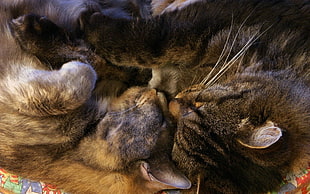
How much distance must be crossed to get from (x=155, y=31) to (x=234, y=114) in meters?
0.49

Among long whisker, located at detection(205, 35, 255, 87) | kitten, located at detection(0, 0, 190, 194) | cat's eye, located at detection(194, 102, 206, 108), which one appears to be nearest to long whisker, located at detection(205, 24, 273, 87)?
long whisker, located at detection(205, 35, 255, 87)

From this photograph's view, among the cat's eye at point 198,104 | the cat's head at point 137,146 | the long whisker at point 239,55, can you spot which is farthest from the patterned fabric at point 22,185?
the long whisker at point 239,55

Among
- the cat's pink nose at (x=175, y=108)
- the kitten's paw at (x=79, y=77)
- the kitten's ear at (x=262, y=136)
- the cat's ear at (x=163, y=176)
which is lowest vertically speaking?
the cat's ear at (x=163, y=176)

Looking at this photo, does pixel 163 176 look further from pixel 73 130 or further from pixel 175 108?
pixel 73 130

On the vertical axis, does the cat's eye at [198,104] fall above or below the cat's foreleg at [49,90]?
above

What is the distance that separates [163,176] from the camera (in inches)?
52.5

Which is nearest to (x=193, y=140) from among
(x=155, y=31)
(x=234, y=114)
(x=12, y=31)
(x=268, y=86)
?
(x=234, y=114)

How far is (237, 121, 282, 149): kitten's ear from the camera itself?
3.71ft

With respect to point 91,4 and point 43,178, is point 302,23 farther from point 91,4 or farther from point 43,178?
point 43,178

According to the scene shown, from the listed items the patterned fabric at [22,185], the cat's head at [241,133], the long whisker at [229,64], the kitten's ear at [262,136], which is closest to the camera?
the kitten's ear at [262,136]

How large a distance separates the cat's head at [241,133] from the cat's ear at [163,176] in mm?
59

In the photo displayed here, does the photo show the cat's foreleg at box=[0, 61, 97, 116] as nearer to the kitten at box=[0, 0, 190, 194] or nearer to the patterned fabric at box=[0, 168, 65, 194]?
the kitten at box=[0, 0, 190, 194]

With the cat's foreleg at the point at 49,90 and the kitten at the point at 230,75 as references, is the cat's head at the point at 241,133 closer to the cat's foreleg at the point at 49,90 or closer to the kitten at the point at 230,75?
the kitten at the point at 230,75

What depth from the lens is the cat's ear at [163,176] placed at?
4.26ft
